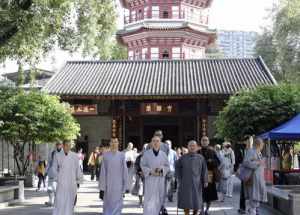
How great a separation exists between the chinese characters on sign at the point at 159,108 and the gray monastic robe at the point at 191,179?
63.6 ft

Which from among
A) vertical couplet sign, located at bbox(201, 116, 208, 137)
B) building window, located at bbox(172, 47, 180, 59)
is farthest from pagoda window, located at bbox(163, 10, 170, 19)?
vertical couplet sign, located at bbox(201, 116, 208, 137)

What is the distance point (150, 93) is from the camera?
28109 mm

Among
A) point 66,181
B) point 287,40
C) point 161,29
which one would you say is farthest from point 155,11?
point 66,181

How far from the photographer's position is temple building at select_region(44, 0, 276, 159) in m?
28.5

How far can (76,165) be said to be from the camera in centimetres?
1024

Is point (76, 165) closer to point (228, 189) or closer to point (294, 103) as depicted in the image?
point (228, 189)

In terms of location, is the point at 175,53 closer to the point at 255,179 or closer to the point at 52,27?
the point at 52,27

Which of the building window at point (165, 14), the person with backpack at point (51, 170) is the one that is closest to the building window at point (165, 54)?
the building window at point (165, 14)

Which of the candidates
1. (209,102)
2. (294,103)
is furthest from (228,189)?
(209,102)

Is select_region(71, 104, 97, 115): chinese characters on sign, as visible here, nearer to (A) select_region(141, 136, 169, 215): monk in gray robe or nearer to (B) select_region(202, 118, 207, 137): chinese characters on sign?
(B) select_region(202, 118, 207, 137): chinese characters on sign

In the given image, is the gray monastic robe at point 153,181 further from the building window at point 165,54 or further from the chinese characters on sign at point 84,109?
the building window at point 165,54

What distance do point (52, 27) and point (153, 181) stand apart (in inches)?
180

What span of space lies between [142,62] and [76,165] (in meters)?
23.5

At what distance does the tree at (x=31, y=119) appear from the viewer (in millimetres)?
20391
